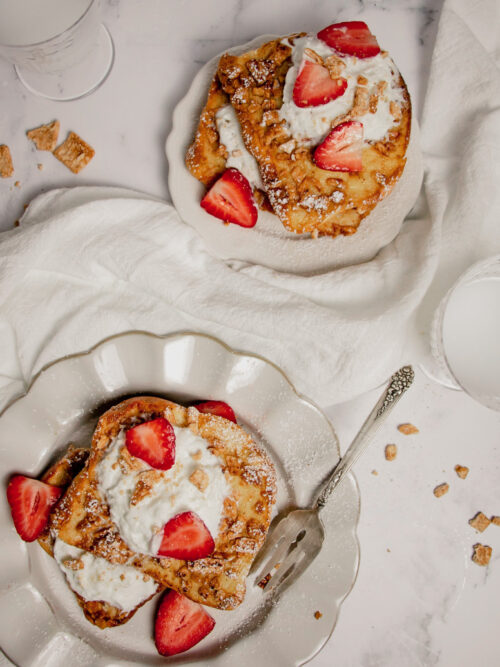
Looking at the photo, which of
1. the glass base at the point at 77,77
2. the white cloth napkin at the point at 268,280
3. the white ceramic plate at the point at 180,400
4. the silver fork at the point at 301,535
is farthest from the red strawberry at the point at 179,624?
the glass base at the point at 77,77

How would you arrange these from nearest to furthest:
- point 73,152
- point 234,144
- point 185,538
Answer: point 185,538, point 234,144, point 73,152

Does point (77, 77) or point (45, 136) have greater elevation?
point (77, 77)

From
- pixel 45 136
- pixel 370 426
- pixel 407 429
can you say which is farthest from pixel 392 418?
pixel 45 136

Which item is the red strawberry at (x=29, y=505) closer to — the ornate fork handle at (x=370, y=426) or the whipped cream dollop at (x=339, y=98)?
the ornate fork handle at (x=370, y=426)

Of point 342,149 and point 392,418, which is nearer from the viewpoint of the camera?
point 342,149

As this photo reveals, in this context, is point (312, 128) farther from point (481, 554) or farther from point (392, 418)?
point (481, 554)

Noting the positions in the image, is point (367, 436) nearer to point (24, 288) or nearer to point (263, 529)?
point (263, 529)

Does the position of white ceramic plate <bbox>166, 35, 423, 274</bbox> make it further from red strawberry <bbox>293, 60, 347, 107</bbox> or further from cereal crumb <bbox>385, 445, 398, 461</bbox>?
cereal crumb <bbox>385, 445, 398, 461</bbox>
